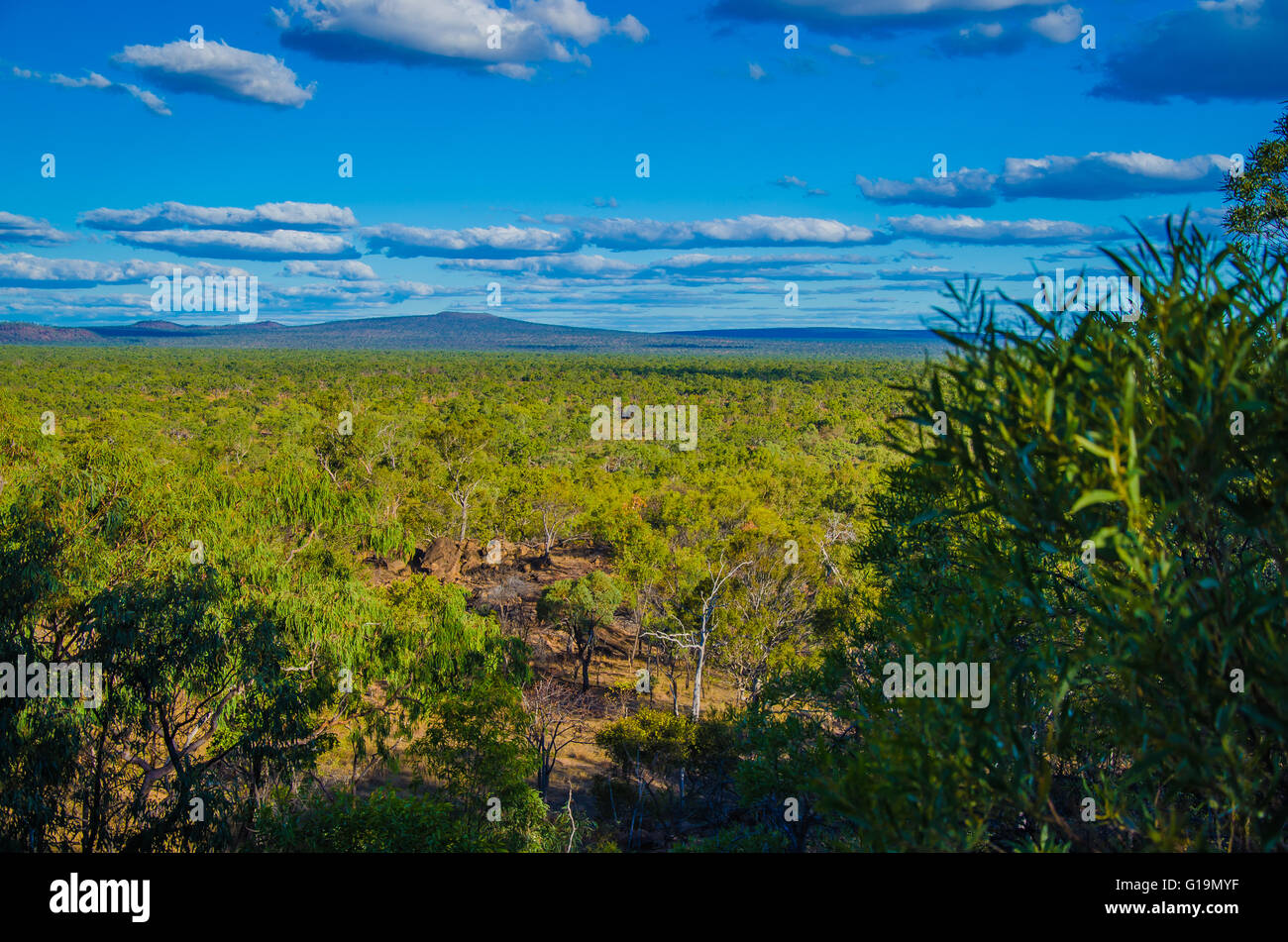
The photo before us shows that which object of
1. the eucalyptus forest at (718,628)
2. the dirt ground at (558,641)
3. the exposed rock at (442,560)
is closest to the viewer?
the eucalyptus forest at (718,628)

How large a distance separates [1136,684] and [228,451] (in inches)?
1574

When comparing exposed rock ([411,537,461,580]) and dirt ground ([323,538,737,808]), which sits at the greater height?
exposed rock ([411,537,461,580])

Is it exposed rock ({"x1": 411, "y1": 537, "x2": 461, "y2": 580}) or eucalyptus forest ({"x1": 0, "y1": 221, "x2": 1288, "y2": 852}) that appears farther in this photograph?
exposed rock ({"x1": 411, "y1": 537, "x2": 461, "y2": 580})

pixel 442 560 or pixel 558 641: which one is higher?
pixel 442 560

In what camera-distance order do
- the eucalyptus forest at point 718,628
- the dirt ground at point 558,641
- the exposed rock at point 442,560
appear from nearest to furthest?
the eucalyptus forest at point 718,628 → the dirt ground at point 558,641 → the exposed rock at point 442,560

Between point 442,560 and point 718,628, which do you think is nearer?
point 718,628

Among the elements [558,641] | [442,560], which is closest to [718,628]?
[558,641]

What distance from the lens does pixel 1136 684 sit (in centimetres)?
361

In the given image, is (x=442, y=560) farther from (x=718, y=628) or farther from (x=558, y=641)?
(x=718, y=628)

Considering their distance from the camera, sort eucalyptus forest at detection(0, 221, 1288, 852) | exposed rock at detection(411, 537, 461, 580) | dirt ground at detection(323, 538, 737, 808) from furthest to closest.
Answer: exposed rock at detection(411, 537, 461, 580) → dirt ground at detection(323, 538, 737, 808) → eucalyptus forest at detection(0, 221, 1288, 852)

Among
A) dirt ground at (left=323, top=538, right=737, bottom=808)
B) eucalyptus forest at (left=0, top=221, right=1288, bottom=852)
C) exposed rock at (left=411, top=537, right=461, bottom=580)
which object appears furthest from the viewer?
exposed rock at (left=411, top=537, right=461, bottom=580)
